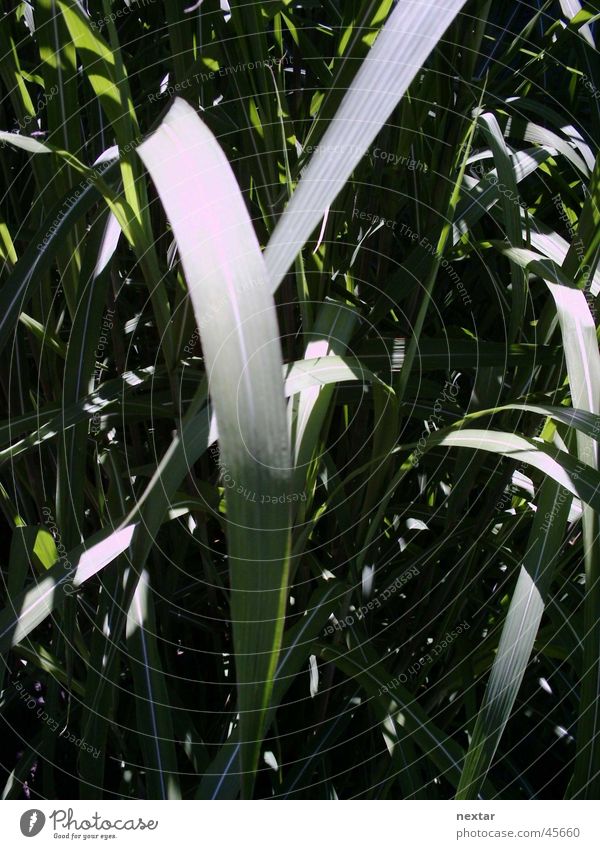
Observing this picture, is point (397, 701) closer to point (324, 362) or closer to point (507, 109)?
point (324, 362)

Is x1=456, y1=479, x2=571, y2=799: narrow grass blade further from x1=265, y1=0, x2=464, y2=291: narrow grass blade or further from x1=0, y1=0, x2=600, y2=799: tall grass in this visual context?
x1=265, y1=0, x2=464, y2=291: narrow grass blade

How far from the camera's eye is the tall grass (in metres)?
0.25

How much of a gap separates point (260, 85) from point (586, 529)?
0.26 m

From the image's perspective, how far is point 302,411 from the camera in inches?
11.7

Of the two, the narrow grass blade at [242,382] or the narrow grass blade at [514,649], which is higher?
the narrow grass blade at [242,382]

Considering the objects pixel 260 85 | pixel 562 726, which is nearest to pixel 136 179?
pixel 260 85

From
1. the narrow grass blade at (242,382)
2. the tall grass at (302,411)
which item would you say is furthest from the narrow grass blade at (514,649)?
the narrow grass blade at (242,382)

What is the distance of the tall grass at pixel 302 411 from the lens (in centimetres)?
25

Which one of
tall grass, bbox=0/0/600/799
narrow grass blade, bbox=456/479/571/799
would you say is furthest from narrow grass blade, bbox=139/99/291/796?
narrow grass blade, bbox=456/479/571/799

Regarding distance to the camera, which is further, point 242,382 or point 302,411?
point 302,411
